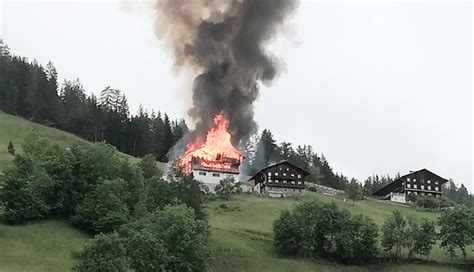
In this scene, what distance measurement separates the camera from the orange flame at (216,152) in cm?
13925

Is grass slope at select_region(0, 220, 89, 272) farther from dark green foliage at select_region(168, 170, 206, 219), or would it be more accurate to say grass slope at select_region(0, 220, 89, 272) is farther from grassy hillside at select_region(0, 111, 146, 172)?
grassy hillside at select_region(0, 111, 146, 172)

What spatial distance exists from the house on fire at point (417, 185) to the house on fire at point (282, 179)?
1148 inches

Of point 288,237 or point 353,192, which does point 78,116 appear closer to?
point 353,192

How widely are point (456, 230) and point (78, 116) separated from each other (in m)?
111

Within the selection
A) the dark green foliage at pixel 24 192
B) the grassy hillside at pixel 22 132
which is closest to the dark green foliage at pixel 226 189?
the grassy hillside at pixel 22 132

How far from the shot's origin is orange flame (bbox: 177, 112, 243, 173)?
139m

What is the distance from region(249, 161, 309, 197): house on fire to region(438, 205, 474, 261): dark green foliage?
45.5 metres

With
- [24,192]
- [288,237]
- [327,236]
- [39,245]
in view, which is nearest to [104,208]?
[24,192]

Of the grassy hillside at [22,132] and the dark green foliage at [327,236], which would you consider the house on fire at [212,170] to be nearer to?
the grassy hillside at [22,132]

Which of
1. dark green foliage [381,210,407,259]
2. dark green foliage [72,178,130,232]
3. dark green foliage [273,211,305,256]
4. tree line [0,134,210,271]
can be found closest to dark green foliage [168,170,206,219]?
tree line [0,134,210,271]

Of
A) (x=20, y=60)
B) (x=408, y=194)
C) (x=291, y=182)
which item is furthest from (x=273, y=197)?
(x=20, y=60)

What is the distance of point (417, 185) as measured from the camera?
161125 mm

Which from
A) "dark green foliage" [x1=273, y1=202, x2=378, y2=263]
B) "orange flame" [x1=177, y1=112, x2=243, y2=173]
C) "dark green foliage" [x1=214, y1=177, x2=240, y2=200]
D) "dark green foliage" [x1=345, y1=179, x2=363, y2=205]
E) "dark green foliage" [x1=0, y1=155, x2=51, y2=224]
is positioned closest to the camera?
"dark green foliage" [x1=0, y1=155, x2=51, y2=224]

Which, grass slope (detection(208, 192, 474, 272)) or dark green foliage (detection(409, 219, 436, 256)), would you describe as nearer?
grass slope (detection(208, 192, 474, 272))
